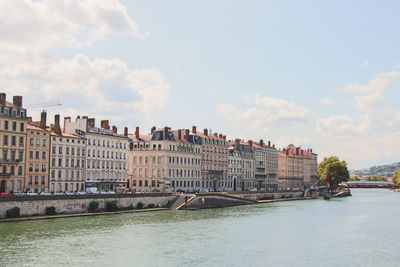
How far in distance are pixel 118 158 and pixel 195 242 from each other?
47932 mm

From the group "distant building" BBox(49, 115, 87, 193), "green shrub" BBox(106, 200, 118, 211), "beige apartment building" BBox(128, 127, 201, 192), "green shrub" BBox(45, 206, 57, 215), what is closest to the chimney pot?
"distant building" BBox(49, 115, 87, 193)

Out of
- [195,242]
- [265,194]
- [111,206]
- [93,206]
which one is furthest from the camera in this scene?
[265,194]

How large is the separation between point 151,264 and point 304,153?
165m

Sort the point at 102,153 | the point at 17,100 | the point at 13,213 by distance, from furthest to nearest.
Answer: the point at 102,153
the point at 17,100
the point at 13,213

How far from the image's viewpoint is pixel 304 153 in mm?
196625

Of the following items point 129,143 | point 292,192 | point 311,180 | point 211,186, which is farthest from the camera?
point 311,180

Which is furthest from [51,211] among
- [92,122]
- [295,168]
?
[295,168]

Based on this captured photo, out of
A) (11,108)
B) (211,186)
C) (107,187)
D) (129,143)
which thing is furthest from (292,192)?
(11,108)

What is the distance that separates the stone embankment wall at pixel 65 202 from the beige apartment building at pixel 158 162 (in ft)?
66.4

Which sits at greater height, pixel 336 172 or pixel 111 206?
pixel 336 172

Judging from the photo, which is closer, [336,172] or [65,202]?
[65,202]

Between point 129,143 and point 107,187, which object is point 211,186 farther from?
point 107,187

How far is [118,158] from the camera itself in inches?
3666

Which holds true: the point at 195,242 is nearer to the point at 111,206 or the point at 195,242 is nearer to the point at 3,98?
the point at 111,206
